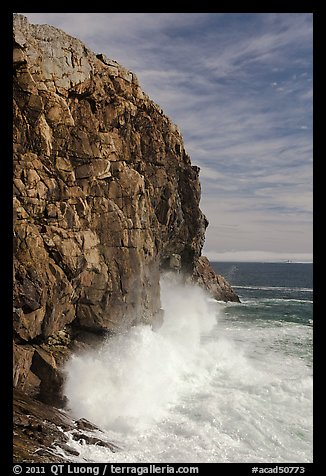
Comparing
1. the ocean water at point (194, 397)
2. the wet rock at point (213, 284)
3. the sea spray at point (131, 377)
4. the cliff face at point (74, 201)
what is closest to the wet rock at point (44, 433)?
the ocean water at point (194, 397)

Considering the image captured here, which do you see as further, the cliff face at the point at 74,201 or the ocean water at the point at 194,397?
the cliff face at the point at 74,201

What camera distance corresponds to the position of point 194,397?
2211 centimetres

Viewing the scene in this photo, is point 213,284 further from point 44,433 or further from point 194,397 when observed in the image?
point 44,433

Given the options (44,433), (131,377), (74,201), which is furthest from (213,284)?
(44,433)

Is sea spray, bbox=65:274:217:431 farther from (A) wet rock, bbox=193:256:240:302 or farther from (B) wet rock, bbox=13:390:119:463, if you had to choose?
(A) wet rock, bbox=193:256:240:302

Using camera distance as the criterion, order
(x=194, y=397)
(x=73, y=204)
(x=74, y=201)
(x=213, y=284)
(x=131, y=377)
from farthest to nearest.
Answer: (x=213, y=284), (x=74, y=201), (x=73, y=204), (x=131, y=377), (x=194, y=397)

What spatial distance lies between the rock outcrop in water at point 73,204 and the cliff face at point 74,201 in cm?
7

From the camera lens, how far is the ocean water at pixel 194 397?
16.5 m

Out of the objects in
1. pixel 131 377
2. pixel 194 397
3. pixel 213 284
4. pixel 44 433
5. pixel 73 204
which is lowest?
pixel 194 397

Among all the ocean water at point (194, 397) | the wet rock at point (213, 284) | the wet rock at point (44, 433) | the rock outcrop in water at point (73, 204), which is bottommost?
the ocean water at point (194, 397)

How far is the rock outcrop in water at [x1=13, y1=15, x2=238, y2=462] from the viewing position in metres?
19.6

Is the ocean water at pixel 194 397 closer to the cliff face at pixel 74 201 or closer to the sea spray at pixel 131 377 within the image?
the sea spray at pixel 131 377

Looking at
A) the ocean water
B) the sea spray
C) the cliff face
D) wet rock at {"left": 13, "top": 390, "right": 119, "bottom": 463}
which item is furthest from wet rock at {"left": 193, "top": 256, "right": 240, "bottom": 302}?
wet rock at {"left": 13, "top": 390, "right": 119, "bottom": 463}

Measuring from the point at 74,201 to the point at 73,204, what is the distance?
24 centimetres
